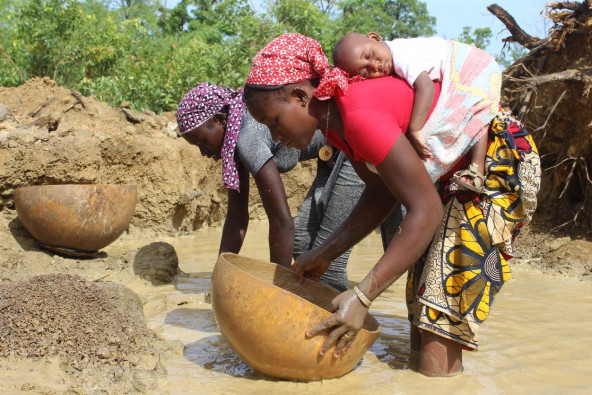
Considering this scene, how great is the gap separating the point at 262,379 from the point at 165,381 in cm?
41

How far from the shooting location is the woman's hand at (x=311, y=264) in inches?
114

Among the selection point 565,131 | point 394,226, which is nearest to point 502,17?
point 565,131

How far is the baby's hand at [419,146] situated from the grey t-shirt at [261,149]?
3.80 ft

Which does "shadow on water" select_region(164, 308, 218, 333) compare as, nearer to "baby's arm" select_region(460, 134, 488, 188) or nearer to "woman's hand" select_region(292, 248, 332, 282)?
"woman's hand" select_region(292, 248, 332, 282)

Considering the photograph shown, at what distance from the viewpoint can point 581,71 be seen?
5.73 metres

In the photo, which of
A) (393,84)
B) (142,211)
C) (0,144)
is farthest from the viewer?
(142,211)

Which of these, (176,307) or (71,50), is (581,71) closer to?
(176,307)

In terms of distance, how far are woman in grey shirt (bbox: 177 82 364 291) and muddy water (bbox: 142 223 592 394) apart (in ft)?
1.87

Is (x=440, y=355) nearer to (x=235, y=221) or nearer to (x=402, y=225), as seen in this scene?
(x=402, y=225)

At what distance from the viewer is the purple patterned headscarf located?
12.1 feet

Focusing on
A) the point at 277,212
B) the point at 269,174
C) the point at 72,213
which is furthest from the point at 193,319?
the point at 72,213

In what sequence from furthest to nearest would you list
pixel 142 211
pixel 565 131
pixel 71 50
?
1. pixel 71 50
2. pixel 142 211
3. pixel 565 131

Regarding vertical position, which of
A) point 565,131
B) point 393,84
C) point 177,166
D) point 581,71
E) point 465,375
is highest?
point 581,71

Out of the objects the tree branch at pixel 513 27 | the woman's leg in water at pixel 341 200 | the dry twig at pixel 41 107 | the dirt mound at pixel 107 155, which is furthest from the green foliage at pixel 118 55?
the woman's leg in water at pixel 341 200
